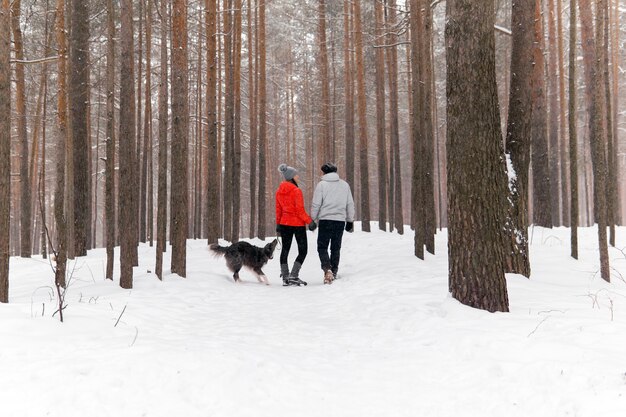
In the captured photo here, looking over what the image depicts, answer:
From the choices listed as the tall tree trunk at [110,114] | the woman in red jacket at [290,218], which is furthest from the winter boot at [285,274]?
the tall tree trunk at [110,114]

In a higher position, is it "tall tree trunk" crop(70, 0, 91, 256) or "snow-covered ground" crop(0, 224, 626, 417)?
"tall tree trunk" crop(70, 0, 91, 256)

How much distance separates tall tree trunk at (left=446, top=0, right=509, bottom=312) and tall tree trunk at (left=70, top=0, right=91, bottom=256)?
10.2 metres

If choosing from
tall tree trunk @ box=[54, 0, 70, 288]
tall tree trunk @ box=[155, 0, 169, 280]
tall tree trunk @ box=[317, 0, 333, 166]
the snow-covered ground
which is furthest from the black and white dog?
tall tree trunk @ box=[317, 0, 333, 166]

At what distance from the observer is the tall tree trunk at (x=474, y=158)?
4.52m

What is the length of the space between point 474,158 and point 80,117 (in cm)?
1103

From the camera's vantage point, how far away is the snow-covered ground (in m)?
2.65

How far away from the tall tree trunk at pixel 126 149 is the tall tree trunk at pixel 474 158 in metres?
4.85

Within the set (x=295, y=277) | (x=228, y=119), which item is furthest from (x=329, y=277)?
(x=228, y=119)

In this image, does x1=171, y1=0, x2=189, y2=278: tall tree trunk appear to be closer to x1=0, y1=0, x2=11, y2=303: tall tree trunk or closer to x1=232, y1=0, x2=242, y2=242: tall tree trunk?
x1=0, y1=0, x2=11, y2=303: tall tree trunk

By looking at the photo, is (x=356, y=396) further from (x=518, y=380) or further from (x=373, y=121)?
(x=373, y=121)

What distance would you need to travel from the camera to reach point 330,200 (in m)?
8.18

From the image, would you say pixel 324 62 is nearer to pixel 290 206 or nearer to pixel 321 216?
pixel 290 206

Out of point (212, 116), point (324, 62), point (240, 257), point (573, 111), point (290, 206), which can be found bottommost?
point (240, 257)

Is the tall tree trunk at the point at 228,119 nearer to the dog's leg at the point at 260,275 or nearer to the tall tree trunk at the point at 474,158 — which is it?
the dog's leg at the point at 260,275
